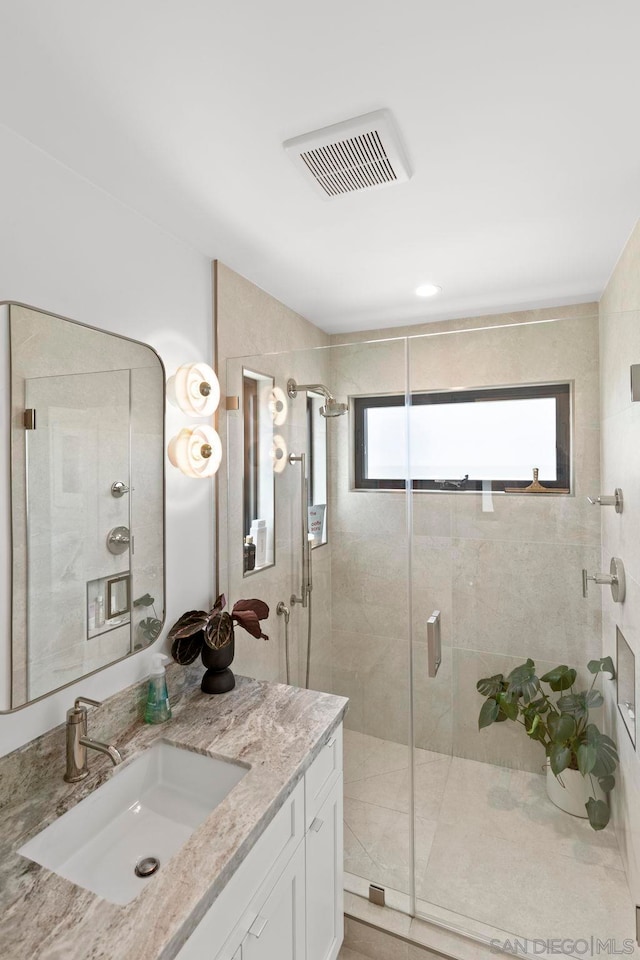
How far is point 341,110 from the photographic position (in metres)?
1.13

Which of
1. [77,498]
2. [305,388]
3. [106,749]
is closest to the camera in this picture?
[106,749]

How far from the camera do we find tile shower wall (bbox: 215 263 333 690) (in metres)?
2.01

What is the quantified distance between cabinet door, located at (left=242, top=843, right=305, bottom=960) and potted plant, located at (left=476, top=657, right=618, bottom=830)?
3.00 ft

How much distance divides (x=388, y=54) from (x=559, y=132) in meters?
0.54

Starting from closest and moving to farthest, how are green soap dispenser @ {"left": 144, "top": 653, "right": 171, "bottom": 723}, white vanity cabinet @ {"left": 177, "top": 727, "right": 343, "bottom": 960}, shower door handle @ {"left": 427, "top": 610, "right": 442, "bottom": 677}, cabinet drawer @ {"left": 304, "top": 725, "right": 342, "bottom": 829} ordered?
white vanity cabinet @ {"left": 177, "top": 727, "right": 343, "bottom": 960}
cabinet drawer @ {"left": 304, "top": 725, "right": 342, "bottom": 829}
green soap dispenser @ {"left": 144, "top": 653, "right": 171, "bottom": 723}
shower door handle @ {"left": 427, "top": 610, "right": 442, "bottom": 677}

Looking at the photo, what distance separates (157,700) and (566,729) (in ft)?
4.90

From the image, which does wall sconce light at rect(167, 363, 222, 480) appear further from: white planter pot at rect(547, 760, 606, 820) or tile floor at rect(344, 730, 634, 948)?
white planter pot at rect(547, 760, 606, 820)

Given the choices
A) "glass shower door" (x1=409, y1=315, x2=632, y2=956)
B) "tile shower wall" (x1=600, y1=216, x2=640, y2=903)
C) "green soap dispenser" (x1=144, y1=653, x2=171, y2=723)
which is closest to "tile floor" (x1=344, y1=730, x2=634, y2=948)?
"glass shower door" (x1=409, y1=315, x2=632, y2=956)

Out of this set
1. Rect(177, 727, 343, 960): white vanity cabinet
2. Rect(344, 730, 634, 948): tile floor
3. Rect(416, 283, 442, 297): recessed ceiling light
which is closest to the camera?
Rect(177, 727, 343, 960): white vanity cabinet

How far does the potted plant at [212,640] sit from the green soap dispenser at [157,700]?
0.14m

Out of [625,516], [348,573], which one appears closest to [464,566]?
[348,573]

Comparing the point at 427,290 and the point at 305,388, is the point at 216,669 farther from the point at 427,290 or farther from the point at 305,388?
the point at 427,290

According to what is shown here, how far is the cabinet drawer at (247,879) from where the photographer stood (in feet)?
3.06

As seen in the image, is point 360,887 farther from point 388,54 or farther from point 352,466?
point 388,54
